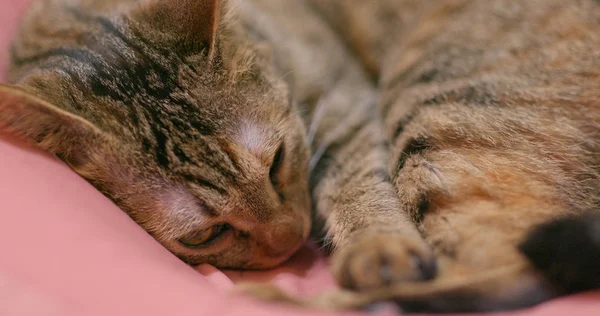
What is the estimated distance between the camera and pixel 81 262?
31.9 inches

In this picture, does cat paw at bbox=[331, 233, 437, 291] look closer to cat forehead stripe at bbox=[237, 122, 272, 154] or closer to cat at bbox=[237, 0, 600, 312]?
cat at bbox=[237, 0, 600, 312]

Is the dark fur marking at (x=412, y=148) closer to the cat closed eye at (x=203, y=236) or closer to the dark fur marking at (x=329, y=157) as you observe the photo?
the dark fur marking at (x=329, y=157)

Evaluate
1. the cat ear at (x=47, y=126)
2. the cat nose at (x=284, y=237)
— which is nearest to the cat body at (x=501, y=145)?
the cat nose at (x=284, y=237)

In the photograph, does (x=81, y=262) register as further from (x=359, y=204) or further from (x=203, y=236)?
(x=359, y=204)

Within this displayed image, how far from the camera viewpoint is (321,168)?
136 centimetres

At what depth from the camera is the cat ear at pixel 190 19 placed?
1.03 metres

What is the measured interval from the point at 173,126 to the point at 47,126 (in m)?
0.22

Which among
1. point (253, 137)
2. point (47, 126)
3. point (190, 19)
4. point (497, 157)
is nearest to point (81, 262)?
point (47, 126)

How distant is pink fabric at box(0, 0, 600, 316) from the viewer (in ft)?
2.48

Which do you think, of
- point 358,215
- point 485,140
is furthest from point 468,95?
point 358,215

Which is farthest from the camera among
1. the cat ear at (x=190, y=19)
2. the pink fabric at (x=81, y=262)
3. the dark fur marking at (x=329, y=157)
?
the dark fur marking at (x=329, y=157)

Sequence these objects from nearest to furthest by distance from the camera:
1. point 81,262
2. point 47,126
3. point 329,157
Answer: point 81,262, point 47,126, point 329,157

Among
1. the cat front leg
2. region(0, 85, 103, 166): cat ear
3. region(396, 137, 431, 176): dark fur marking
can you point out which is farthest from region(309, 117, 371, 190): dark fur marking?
region(0, 85, 103, 166): cat ear

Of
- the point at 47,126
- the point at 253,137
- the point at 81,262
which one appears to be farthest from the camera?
the point at 253,137
